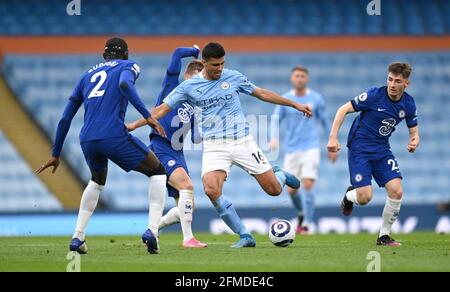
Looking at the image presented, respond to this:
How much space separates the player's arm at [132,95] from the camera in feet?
31.0

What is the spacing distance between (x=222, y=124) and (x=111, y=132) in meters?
1.54

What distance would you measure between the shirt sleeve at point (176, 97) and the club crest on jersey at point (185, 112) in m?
0.73

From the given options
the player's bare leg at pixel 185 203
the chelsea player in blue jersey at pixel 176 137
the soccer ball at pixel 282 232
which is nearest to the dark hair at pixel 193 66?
the chelsea player in blue jersey at pixel 176 137

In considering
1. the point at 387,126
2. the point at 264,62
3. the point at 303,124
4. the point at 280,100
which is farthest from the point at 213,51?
the point at 264,62

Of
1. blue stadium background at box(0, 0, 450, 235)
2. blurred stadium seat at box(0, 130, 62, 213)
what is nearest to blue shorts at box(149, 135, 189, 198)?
blurred stadium seat at box(0, 130, 62, 213)

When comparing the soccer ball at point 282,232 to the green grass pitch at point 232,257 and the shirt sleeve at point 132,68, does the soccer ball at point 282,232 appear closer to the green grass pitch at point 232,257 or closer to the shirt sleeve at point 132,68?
the green grass pitch at point 232,257

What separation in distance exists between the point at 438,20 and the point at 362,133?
40.5 feet

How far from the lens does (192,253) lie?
9.94 m

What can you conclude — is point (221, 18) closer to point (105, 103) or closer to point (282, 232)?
point (282, 232)

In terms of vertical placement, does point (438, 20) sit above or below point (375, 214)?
above

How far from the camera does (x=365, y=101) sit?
11.4m

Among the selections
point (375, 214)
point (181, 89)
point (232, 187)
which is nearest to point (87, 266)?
point (181, 89)

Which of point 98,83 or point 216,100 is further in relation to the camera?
point 216,100
